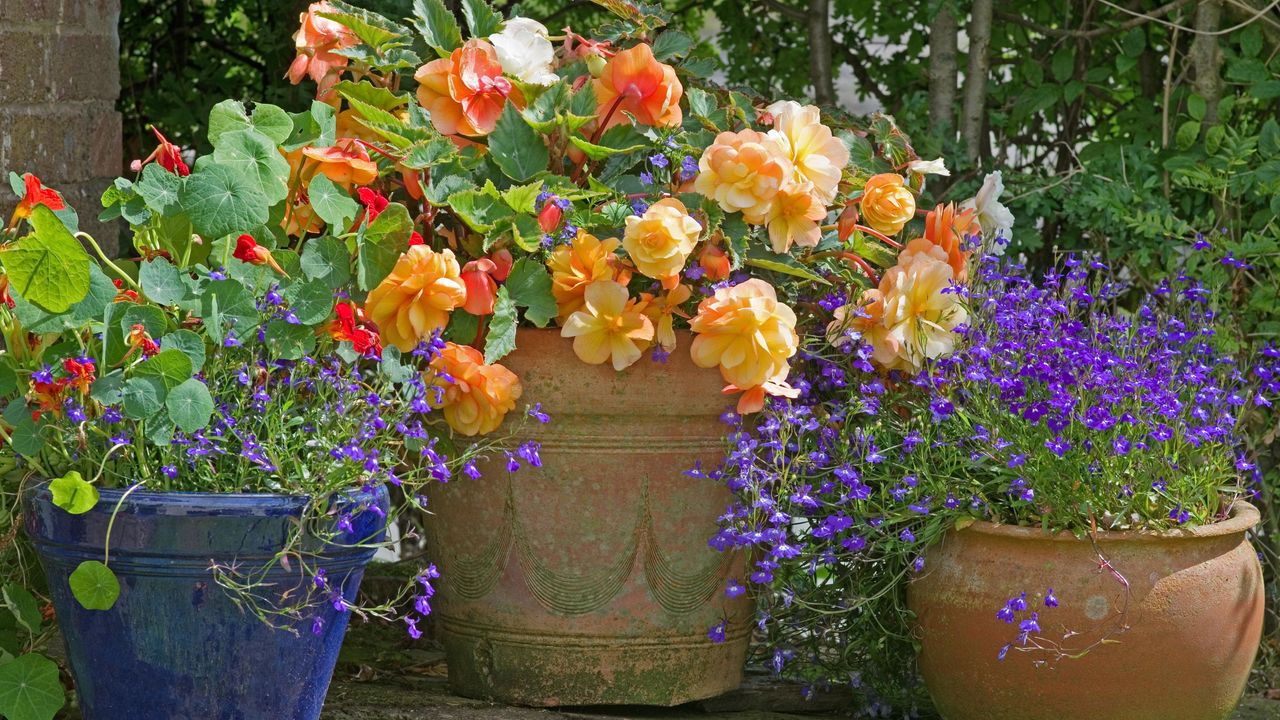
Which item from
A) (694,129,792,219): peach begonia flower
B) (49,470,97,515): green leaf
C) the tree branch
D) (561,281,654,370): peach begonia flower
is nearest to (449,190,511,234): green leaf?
(561,281,654,370): peach begonia flower

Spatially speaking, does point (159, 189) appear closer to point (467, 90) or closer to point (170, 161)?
point (170, 161)

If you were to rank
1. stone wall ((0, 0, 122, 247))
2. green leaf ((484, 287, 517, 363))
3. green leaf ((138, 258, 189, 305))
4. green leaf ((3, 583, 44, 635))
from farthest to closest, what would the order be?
stone wall ((0, 0, 122, 247)) → green leaf ((484, 287, 517, 363)) → green leaf ((3, 583, 44, 635)) → green leaf ((138, 258, 189, 305))

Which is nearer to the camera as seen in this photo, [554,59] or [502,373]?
[502,373]

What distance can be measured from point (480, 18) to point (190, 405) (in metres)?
0.88

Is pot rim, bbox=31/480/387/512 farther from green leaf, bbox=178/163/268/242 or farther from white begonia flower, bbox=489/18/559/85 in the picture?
A: white begonia flower, bbox=489/18/559/85

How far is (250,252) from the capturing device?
1913 mm

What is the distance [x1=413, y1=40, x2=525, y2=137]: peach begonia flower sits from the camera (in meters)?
2.19

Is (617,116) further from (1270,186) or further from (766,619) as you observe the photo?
(1270,186)

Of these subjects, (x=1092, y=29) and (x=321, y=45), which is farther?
(x=1092, y=29)

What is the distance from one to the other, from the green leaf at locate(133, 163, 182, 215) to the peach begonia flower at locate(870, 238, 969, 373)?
107 cm

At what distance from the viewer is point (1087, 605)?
210 cm

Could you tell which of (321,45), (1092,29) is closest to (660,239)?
(321,45)

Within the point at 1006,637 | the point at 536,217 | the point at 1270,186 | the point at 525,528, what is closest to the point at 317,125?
the point at 536,217

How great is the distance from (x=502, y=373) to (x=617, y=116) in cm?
45
